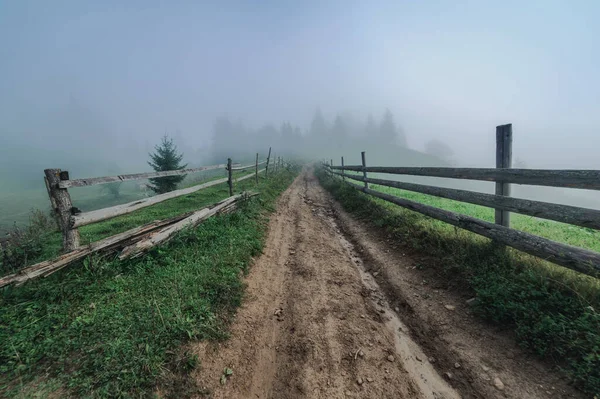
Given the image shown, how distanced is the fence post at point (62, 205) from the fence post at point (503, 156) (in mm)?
6517

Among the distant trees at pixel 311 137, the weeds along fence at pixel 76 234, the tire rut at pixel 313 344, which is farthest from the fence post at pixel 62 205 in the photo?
the distant trees at pixel 311 137

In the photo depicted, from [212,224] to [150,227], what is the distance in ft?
4.41

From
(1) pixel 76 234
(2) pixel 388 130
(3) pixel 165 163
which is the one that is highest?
(2) pixel 388 130

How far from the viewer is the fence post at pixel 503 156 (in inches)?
140

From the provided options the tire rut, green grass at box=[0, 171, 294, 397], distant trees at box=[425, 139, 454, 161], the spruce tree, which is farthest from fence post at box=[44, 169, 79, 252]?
distant trees at box=[425, 139, 454, 161]

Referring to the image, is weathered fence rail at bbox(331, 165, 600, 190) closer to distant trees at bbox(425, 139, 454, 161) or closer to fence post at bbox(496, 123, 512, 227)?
fence post at bbox(496, 123, 512, 227)

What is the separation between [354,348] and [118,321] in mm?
2576

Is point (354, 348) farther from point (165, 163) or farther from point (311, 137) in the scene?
point (311, 137)

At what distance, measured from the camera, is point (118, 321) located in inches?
101

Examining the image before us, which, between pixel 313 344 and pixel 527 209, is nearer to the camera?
→ pixel 313 344

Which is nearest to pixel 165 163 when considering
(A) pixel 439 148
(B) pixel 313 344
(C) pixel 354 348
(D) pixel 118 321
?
(D) pixel 118 321

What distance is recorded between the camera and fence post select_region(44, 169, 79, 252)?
138 inches

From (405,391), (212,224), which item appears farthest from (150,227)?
(405,391)

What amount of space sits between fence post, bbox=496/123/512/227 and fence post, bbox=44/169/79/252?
6517 millimetres
